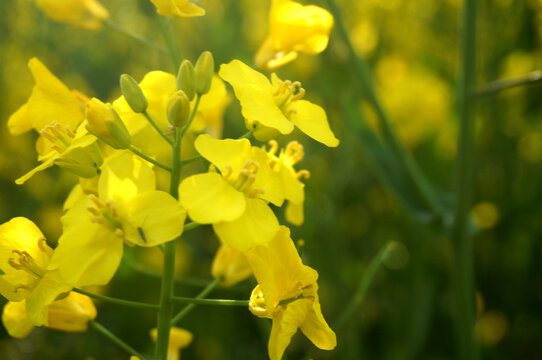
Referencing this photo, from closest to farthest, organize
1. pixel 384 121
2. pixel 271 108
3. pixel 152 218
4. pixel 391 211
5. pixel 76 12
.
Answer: pixel 152 218
pixel 271 108
pixel 76 12
pixel 384 121
pixel 391 211

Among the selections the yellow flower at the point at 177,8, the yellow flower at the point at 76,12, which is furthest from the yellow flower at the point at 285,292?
the yellow flower at the point at 76,12

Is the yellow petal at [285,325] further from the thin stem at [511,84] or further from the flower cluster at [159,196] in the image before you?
the thin stem at [511,84]

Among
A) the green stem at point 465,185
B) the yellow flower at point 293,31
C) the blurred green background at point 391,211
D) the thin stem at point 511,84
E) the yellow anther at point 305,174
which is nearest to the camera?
the yellow anther at point 305,174

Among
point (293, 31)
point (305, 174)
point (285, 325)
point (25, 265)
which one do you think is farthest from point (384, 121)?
point (25, 265)

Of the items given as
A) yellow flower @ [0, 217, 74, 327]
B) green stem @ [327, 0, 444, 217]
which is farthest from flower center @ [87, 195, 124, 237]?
green stem @ [327, 0, 444, 217]

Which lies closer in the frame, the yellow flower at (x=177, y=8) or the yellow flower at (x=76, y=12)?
the yellow flower at (x=177, y=8)

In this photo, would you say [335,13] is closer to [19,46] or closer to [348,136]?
[348,136]

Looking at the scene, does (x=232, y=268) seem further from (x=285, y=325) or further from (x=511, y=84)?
(x=511, y=84)
